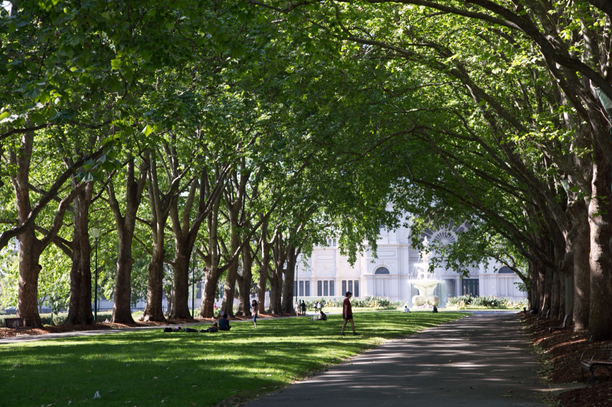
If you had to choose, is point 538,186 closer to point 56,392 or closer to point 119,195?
point 56,392

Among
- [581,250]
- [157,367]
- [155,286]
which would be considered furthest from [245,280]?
[157,367]

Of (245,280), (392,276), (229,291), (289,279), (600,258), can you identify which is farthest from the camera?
(392,276)

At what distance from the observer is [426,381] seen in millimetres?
11109

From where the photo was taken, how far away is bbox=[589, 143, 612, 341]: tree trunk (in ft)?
47.0

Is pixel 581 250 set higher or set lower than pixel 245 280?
higher

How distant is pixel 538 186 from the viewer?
1744cm

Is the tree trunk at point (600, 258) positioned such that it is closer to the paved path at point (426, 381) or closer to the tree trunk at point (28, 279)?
the paved path at point (426, 381)

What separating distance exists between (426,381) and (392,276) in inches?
2857

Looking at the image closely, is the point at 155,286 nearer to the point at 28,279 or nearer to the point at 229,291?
the point at 28,279

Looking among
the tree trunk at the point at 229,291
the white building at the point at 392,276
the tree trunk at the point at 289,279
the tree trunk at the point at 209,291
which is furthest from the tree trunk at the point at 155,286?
the white building at the point at 392,276

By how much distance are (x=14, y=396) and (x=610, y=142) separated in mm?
10337

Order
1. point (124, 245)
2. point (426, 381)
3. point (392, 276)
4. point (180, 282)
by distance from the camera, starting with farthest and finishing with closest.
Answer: point (392, 276) → point (180, 282) → point (124, 245) → point (426, 381)

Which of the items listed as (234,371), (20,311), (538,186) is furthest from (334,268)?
(234,371)

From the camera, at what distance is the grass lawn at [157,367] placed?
9406 mm
